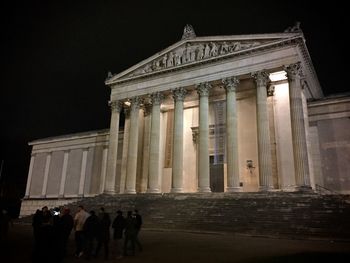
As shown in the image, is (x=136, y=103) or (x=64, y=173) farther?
(x=64, y=173)

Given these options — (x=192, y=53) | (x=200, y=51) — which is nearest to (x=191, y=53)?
(x=192, y=53)

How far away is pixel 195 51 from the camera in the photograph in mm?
30609

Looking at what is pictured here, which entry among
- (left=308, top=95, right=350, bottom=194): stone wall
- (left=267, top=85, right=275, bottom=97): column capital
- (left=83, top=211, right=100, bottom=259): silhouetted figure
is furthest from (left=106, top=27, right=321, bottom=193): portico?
(left=83, top=211, right=100, bottom=259): silhouetted figure

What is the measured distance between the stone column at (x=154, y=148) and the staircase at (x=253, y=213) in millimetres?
2515

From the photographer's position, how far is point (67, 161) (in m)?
44.1

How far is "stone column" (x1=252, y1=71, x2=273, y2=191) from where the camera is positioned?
24125mm

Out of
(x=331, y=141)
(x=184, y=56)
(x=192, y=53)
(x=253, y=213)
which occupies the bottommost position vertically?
(x=253, y=213)

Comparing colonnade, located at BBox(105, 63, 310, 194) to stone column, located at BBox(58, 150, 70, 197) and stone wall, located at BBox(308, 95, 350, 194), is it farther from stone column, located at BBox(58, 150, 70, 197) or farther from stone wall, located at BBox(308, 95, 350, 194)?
stone column, located at BBox(58, 150, 70, 197)

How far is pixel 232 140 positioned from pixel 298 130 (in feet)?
16.9

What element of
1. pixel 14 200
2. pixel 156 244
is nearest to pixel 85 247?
pixel 156 244

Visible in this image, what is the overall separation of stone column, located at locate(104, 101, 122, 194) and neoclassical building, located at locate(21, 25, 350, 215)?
0.10m

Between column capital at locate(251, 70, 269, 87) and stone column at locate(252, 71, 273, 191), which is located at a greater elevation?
column capital at locate(251, 70, 269, 87)

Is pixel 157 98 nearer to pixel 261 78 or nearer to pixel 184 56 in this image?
pixel 184 56

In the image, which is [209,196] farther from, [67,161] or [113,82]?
[67,161]
